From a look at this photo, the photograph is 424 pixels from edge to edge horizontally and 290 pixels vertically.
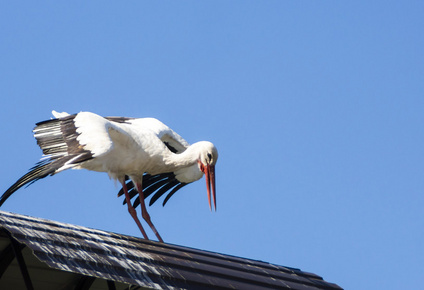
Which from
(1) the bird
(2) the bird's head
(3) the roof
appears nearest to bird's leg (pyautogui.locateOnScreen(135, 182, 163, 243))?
(1) the bird

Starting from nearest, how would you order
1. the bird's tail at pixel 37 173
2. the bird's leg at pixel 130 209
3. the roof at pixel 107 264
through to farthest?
the roof at pixel 107 264
the bird's tail at pixel 37 173
the bird's leg at pixel 130 209

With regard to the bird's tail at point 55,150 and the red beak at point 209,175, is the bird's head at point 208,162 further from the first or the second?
the bird's tail at point 55,150

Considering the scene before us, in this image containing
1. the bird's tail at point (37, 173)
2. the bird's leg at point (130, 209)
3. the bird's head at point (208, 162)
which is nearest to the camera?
the bird's tail at point (37, 173)

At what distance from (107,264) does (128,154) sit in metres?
4.46

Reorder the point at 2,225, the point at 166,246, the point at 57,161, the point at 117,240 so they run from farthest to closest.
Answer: the point at 57,161 → the point at 166,246 → the point at 117,240 → the point at 2,225

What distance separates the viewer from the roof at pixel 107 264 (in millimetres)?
6168

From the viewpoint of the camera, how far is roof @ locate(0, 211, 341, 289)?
6.17 meters

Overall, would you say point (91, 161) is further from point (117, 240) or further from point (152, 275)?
point (152, 275)

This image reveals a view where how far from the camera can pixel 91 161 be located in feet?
34.3

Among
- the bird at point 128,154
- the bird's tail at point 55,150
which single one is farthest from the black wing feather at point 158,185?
the bird's tail at point 55,150

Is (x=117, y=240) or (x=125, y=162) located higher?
(x=125, y=162)

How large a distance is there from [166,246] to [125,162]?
2.98 meters

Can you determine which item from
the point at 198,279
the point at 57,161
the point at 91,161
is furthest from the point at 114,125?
the point at 198,279

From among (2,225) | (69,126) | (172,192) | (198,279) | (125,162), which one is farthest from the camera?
(172,192)
